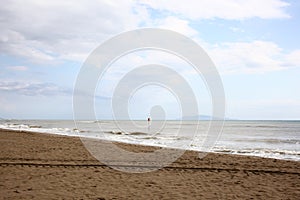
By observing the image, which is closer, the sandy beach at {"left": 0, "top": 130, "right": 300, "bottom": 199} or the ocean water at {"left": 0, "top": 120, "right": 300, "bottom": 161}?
the sandy beach at {"left": 0, "top": 130, "right": 300, "bottom": 199}

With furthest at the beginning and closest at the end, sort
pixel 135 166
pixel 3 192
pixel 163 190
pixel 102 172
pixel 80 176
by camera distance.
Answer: pixel 135 166 → pixel 102 172 → pixel 80 176 → pixel 163 190 → pixel 3 192

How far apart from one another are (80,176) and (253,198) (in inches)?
220

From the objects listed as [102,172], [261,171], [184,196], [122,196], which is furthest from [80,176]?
[261,171]

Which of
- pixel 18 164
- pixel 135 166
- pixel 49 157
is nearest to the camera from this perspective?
pixel 18 164

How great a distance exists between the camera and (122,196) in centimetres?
785

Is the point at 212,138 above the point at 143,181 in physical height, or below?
below

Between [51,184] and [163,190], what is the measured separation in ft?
11.0

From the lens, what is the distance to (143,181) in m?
9.73

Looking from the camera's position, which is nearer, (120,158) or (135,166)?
(135,166)

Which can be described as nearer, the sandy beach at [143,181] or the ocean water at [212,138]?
the sandy beach at [143,181]

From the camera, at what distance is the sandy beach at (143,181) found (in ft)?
26.3

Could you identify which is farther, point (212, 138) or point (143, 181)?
point (212, 138)

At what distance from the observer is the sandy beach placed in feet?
26.3

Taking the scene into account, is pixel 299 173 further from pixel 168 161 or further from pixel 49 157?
pixel 49 157
